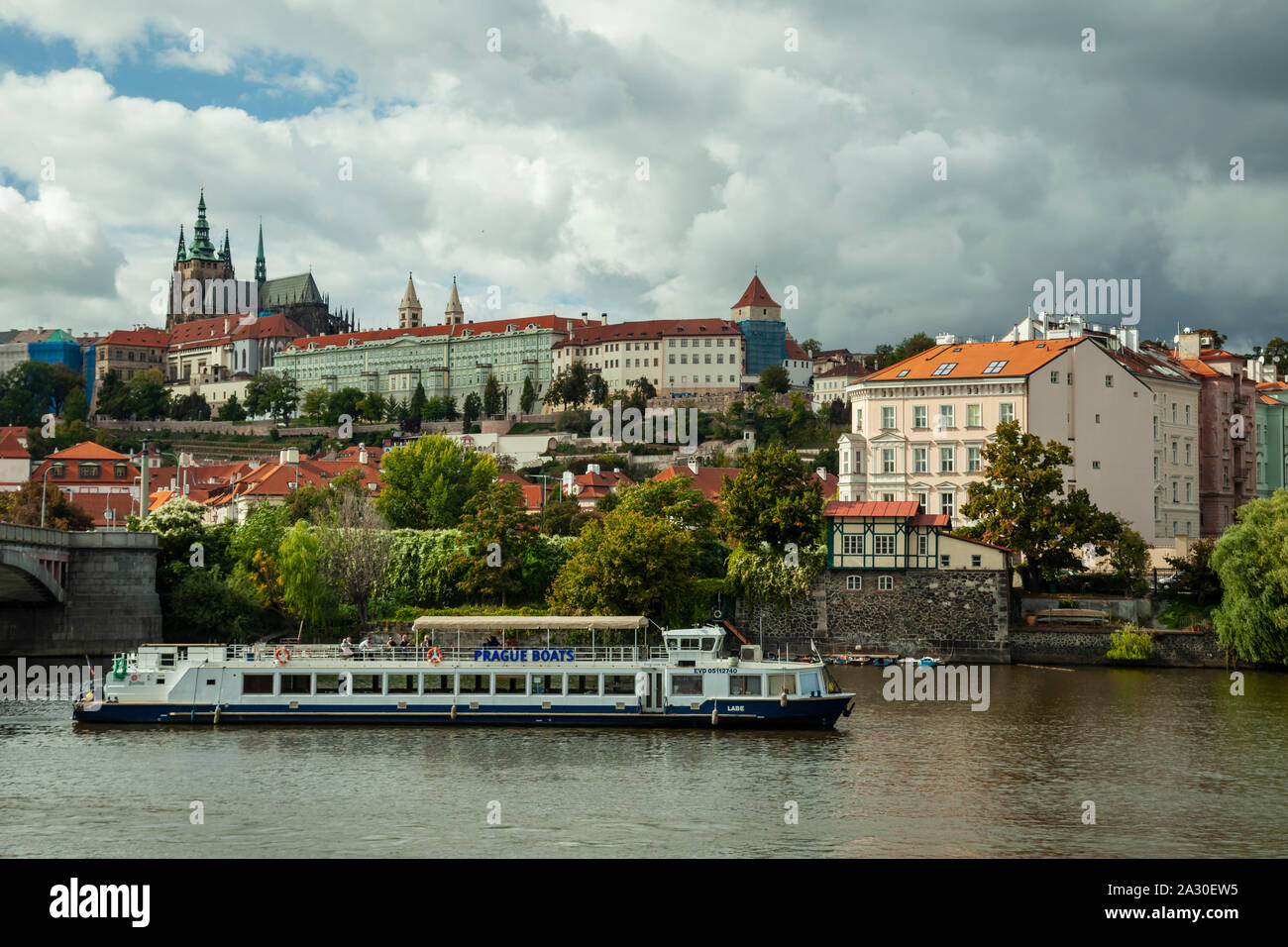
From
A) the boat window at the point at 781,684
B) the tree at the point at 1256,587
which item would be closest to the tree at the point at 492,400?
the tree at the point at 1256,587

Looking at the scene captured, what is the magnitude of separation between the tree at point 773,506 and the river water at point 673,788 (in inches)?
824

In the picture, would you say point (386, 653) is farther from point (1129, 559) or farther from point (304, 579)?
point (1129, 559)

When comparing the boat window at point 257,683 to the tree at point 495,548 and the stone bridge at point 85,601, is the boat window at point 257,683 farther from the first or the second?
the tree at point 495,548

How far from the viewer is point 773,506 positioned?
229 ft

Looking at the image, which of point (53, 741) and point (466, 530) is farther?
point (466, 530)

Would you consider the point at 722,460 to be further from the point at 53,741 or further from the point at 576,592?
the point at 53,741

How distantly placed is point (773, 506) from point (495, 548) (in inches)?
522

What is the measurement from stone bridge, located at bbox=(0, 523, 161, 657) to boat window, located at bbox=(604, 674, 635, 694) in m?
30.2

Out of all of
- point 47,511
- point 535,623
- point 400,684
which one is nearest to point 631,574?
point 535,623

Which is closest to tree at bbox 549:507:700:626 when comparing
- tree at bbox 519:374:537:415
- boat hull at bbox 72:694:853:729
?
boat hull at bbox 72:694:853:729

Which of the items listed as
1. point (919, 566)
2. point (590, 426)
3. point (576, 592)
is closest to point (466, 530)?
point (576, 592)

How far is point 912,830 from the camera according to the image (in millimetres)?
30516
